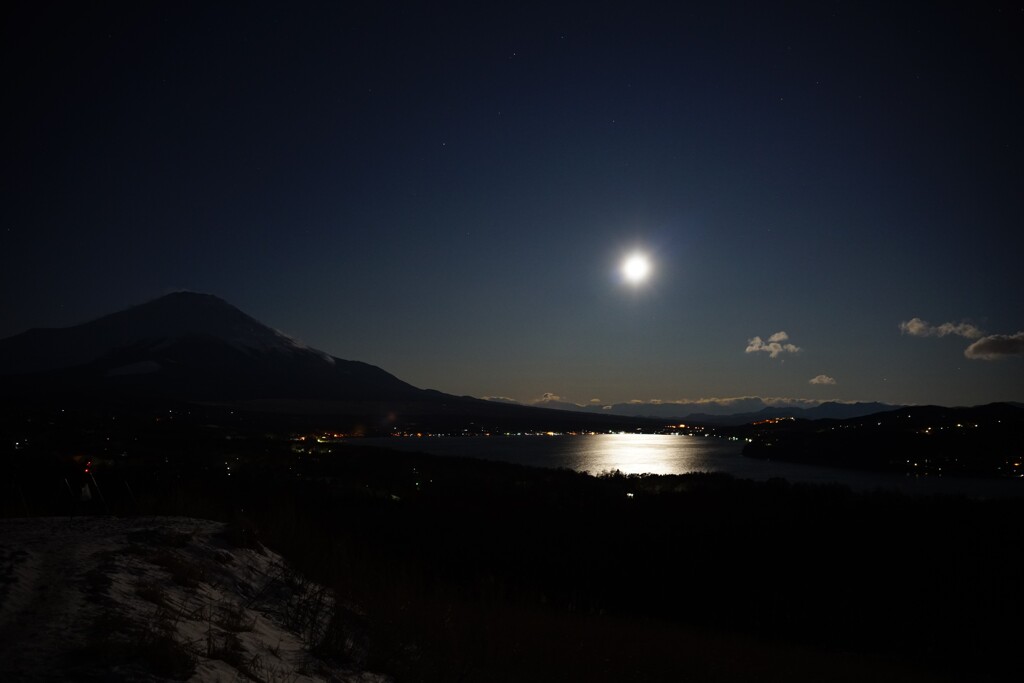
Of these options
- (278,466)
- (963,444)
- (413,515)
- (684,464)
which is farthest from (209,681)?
(963,444)

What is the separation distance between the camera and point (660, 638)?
1477 centimetres

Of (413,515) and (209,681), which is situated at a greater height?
(209,681)

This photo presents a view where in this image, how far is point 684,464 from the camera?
118 metres

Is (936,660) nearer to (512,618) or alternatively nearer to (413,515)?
(512,618)

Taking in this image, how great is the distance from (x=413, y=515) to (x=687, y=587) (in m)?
20.6

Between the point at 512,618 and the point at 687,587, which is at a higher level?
the point at 512,618

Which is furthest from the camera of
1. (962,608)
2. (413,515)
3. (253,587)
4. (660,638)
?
(413,515)

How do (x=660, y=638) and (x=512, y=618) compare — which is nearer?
(x=512, y=618)

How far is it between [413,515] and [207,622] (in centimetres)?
3578

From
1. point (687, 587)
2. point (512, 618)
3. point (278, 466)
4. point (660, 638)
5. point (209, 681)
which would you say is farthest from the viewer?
point (278, 466)

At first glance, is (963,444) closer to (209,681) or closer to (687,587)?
(687,587)

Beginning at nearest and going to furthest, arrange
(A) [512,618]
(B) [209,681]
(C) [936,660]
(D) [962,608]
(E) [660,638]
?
(B) [209,681] → (A) [512,618] → (E) [660,638] → (C) [936,660] → (D) [962,608]

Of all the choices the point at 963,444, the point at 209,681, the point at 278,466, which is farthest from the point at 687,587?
the point at 963,444

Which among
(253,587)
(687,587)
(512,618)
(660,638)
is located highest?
(253,587)
